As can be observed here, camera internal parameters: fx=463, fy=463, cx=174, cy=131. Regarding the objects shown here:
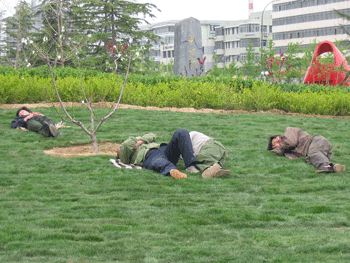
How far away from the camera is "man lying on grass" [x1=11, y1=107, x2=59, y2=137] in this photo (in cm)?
966

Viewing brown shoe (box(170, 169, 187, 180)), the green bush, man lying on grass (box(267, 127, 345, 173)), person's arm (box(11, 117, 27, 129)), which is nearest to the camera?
brown shoe (box(170, 169, 187, 180))

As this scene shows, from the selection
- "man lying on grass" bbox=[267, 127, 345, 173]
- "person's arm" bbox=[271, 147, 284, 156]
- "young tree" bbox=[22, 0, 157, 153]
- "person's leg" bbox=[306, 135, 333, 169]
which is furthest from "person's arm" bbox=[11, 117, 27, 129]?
"person's leg" bbox=[306, 135, 333, 169]

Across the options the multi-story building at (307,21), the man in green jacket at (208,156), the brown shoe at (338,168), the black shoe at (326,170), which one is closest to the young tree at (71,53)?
the man in green jacket at (208,156)

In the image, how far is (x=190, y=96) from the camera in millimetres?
14312

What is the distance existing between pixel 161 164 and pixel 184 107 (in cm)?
754

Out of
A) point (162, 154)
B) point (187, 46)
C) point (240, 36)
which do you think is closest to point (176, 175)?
point (162, 154)

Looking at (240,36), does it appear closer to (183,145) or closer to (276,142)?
(276,142)

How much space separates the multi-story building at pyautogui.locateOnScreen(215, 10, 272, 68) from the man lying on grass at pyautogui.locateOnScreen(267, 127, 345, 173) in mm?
67980

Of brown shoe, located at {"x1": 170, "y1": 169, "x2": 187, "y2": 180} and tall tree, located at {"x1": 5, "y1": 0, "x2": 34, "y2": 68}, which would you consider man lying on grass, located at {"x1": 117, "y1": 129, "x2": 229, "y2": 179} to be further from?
tall tree, located at {"x1": 5, "y1": 0, "x2": 34, "y2": 68}

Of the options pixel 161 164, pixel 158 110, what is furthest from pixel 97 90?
pixel 161 164

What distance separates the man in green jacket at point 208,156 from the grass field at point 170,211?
0.41ft

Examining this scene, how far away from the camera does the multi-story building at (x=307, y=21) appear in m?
67.5

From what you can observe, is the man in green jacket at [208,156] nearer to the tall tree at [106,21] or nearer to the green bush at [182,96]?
the green bush at [182,96]

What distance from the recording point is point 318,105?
14117 millimetres
